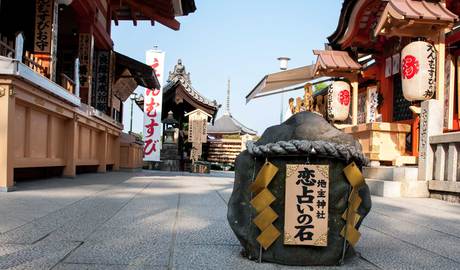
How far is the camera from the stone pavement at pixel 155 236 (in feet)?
9.23

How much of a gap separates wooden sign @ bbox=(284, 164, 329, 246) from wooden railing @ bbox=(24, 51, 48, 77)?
6.18 meters

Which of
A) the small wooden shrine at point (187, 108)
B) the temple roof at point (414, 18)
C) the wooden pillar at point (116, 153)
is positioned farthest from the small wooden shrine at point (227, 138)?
the temple roof at point (414, 18)

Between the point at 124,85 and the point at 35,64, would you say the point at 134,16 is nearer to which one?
the point at 124,85

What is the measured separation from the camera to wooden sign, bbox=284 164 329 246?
2.90 metres

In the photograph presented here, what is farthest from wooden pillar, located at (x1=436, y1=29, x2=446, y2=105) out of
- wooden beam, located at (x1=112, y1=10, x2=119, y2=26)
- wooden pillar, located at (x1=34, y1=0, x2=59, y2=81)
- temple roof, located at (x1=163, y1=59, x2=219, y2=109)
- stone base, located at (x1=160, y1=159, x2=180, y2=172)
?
temple roof, located at (x1=163, y1=59, x2=219, y2=109)

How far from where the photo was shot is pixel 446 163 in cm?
750

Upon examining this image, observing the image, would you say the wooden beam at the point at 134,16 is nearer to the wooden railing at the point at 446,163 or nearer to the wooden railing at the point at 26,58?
the wooden railing at the point at 26,58

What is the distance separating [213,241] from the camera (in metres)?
3.50

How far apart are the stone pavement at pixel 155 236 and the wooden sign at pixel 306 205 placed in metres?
0.26

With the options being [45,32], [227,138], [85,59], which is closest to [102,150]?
[85,59]

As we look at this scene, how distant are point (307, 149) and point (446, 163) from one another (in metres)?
5.64

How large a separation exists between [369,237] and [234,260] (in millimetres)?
1583

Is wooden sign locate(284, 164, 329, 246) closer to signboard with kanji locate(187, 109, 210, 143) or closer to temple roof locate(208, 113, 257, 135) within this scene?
signboard with kanji locate(187, 109, 210, 143)

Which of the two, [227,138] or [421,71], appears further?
[227,138]
